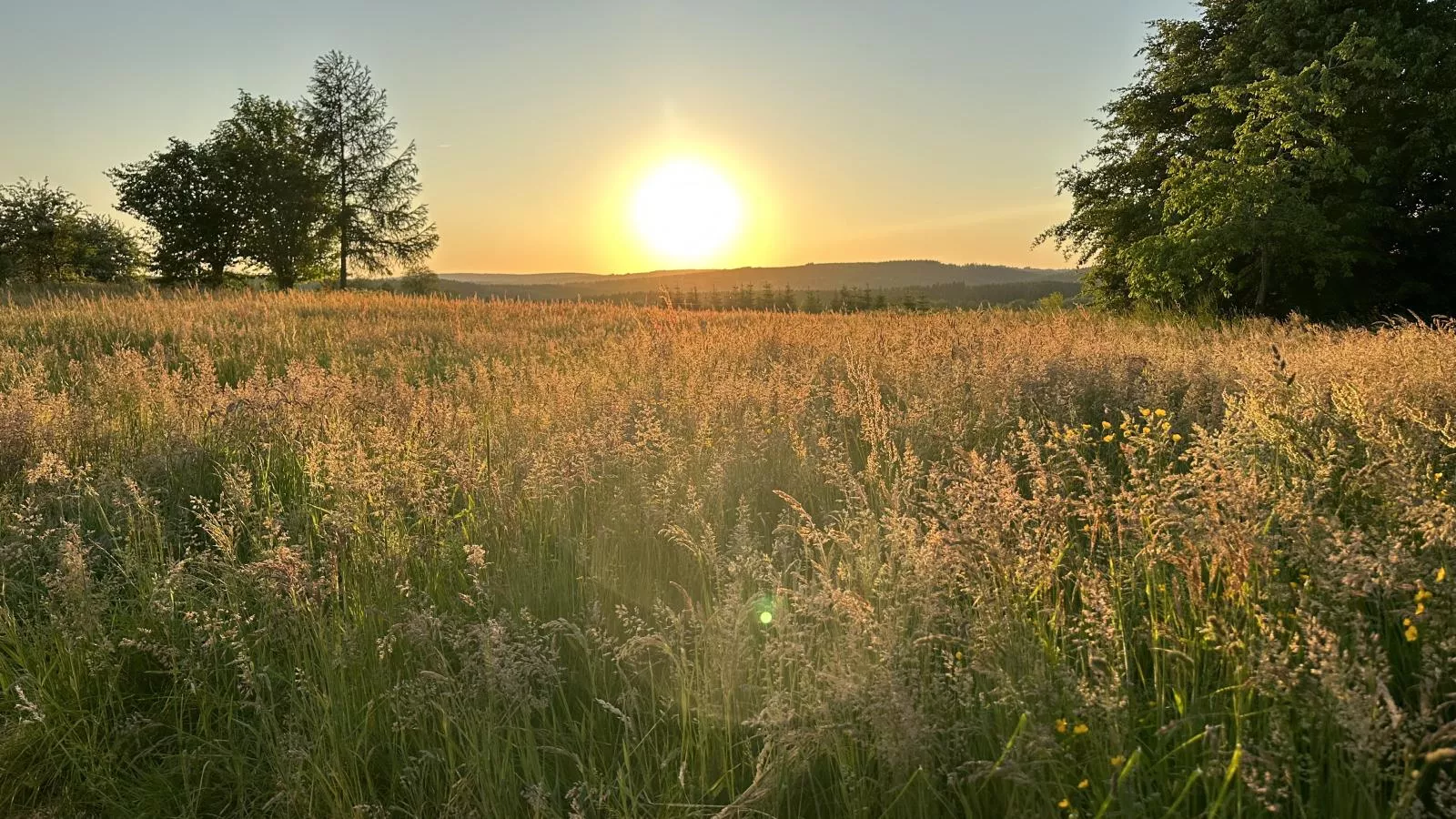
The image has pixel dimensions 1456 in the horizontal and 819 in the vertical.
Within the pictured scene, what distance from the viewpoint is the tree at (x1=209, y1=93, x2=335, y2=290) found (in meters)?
34.8

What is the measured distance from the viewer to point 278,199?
115ft

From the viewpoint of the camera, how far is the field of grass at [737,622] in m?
1.67

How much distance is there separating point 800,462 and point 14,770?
3.18 metres

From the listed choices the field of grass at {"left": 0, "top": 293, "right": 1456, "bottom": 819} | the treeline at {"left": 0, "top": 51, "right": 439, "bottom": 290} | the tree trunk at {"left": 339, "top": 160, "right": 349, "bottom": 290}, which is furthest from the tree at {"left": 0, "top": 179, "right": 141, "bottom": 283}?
the field of grass at {"left": 0, "top": 293, "right": 1456, "bottom": 819}

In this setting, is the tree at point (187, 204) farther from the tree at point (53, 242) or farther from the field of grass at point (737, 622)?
the field of grass at point (737, 622)

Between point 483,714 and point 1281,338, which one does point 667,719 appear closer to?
point 483,714

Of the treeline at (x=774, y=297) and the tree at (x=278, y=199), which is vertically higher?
the tree at (x=278, y=199)

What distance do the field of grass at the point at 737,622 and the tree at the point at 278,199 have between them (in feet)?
119

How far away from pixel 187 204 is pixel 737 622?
143 feet

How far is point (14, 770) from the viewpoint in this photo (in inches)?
86.7

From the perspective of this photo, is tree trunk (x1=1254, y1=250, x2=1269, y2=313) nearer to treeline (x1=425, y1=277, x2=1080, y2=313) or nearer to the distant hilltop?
treeline (x1=425, y1=277, x2=1080, y2=313)

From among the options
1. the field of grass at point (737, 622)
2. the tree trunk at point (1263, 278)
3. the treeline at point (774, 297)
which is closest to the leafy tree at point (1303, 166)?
Answer: the tree trunk at point (1263, 278)

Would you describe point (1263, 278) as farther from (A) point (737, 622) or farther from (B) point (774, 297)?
(B) point (774, 297)

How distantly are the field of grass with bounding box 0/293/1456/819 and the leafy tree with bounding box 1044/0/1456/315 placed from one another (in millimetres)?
13338
